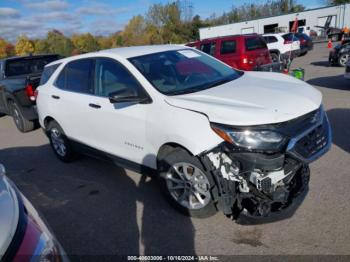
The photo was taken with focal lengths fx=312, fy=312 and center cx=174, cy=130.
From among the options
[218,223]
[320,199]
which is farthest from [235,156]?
[320,199]

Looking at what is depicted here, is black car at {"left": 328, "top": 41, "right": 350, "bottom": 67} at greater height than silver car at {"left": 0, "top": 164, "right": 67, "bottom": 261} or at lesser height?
lesser

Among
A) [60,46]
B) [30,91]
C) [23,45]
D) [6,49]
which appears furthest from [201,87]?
[6,49]

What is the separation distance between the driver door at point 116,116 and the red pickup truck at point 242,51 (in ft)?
25.7

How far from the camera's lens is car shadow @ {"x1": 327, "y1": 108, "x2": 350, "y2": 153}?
4.93m

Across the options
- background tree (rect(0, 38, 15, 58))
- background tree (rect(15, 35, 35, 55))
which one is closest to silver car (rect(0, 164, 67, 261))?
background tree (rect(15, 35, 35, 55))

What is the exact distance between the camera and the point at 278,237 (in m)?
2.98

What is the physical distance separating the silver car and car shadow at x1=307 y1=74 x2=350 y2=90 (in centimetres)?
892

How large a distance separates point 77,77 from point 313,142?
3.36 metres

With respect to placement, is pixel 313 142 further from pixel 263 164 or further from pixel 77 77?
pixel 77 77

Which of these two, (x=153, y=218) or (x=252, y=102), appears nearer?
(x=252, y=102)

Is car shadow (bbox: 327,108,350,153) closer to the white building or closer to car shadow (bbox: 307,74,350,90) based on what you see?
car shadow (bbox: 307,74,350,90)

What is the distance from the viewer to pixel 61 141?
210 inches

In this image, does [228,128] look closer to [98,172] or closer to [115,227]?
[115,227]

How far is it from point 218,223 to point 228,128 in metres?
1.11
